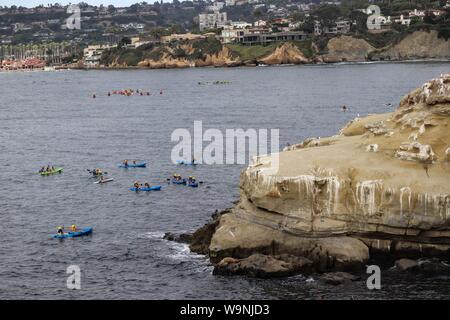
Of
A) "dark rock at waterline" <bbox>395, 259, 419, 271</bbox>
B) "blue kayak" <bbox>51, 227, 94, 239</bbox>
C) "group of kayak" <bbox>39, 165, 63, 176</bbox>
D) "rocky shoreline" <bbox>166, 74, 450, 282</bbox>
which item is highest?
"rocky shoreline" <bbox>166, 74, 450, 282</bbox>

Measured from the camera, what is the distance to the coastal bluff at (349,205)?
52.6m

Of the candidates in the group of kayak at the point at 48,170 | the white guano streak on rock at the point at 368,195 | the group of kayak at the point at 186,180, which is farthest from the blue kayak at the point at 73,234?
the group of kayak at the point at 48,170

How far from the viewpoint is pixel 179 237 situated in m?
62.9

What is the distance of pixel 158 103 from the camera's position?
569 ft

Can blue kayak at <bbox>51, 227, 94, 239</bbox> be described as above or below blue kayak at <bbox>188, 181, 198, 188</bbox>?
below

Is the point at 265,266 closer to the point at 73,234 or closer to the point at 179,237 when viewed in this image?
the point at 179,237

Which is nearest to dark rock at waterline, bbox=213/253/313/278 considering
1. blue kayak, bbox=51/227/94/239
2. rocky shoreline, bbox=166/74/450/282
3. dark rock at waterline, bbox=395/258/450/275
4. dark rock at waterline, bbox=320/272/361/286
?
rocky shoreline, bbox=166/74/450/282

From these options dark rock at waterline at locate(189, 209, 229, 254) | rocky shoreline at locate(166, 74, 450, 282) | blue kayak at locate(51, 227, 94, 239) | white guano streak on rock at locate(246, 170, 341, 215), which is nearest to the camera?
rocky shoreline at locate(166, 74, 450, 282)

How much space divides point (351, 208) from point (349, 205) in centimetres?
23

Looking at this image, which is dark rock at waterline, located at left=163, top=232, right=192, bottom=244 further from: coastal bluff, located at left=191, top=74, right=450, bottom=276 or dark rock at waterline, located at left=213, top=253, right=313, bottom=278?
dark rock at waterline, located at left=213, top=253, right=313, bottom=278

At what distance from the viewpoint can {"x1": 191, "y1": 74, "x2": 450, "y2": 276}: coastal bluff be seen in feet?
173

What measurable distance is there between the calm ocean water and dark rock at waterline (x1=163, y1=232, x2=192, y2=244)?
2.79 feet
